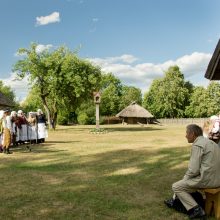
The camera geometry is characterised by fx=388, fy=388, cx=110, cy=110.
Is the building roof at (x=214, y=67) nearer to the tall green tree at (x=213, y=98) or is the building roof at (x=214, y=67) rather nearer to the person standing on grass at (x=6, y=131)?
the person standing on grass at (x=6, y=131)

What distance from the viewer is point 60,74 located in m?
41.8

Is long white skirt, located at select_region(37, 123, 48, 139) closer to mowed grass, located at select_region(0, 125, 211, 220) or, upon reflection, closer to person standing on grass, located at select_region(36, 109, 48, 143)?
person standing on grass, located at select_region(36, 109, 48, 143)

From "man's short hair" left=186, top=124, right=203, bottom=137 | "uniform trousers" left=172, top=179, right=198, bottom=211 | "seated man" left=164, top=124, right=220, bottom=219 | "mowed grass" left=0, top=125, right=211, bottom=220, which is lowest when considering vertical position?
"mowed grass" left=0, top=125, right=211, bottom=220

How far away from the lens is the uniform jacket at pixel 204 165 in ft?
23.6

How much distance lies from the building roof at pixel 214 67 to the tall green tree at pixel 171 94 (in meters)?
78.1

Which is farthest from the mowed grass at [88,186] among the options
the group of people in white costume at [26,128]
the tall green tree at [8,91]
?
the tall green tree at [8,91]

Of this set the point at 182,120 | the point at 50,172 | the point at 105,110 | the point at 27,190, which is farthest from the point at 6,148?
the point at 105,110

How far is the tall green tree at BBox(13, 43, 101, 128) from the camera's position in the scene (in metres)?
41.8

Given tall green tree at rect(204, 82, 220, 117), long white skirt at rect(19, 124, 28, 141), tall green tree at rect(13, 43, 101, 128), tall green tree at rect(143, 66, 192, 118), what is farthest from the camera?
tall green tree at rect(143, 66, 192, 118)

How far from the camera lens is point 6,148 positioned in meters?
18.3

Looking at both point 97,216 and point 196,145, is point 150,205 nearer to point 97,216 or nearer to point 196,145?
point 97,216

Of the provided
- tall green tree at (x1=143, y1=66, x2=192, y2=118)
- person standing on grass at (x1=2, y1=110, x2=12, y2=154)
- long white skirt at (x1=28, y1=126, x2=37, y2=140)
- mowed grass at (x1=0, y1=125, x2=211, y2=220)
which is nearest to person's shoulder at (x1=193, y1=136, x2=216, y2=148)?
mowed grass at (x1=0, y1=125, x2=211, y2=220)

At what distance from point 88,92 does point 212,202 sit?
37.4 meters

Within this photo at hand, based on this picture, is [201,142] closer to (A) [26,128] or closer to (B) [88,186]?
(B) [88,186]
